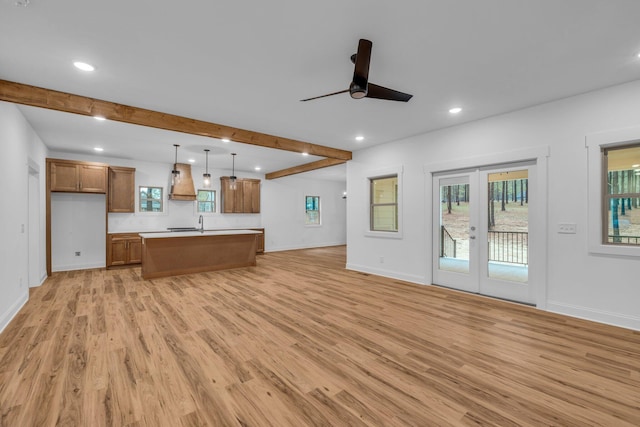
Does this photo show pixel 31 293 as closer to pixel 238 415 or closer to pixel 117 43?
pixel 117 43

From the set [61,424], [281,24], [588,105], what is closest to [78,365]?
[61,424]

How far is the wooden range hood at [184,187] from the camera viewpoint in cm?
760

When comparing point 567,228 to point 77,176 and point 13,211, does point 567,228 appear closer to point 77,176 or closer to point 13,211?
point 13,211

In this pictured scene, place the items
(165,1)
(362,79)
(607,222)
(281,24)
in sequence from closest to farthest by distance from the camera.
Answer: (165,1) → (281,24) → (362,79) → (607,222)

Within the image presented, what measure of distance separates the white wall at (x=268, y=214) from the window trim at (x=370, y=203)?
15.3ft

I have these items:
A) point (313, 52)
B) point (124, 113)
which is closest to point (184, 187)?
point (124, 113)

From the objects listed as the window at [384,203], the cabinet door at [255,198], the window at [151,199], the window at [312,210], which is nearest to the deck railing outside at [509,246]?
the window at [384,203]

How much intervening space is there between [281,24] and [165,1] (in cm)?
81

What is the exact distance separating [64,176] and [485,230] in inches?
330

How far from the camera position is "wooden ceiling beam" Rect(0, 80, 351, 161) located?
3184 millimetres

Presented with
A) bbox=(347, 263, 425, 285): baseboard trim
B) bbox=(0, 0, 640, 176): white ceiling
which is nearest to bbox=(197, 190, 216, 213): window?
bbox=(0, 0, 640, 176): white ceiling

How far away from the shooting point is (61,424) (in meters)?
1.74

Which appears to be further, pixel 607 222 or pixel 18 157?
pixel 18 157

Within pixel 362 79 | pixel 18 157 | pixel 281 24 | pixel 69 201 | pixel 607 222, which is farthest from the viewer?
pixel 69 201
